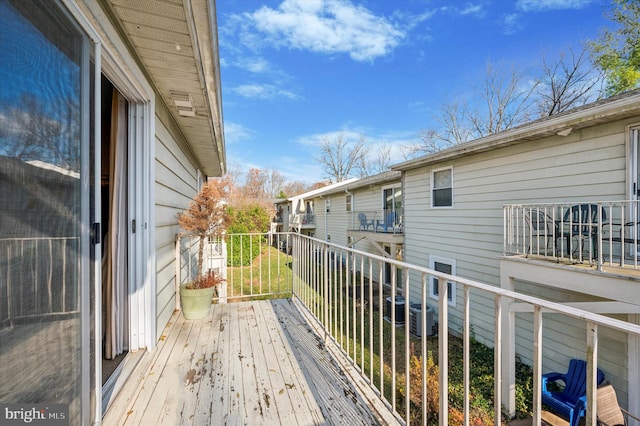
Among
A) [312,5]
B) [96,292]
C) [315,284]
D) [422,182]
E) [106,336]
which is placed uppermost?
[312,5]

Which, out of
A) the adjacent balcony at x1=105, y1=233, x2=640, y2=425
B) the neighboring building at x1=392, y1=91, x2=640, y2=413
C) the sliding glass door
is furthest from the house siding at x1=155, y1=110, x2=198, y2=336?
the neighboring building at x1=392, y1=91, x2=640, y2=413

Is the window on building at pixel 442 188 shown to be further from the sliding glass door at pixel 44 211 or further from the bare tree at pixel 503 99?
the bare tree at pixel 503 99

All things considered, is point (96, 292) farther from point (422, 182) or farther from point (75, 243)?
point (422, 182)

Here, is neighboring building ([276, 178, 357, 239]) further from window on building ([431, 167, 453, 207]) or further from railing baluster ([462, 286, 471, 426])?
railing baluster ([462, 286, 471, 426])

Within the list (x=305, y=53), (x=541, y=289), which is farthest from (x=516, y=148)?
(x=305, y=53)

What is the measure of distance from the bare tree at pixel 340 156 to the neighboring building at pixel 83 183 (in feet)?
70.4

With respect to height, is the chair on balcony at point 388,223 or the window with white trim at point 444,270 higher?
the chair on balcony at point 388,223

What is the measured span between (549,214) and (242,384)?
17.7ft

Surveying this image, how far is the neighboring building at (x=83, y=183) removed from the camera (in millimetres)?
905

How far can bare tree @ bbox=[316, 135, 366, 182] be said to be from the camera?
23312 mm

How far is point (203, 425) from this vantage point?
156cm

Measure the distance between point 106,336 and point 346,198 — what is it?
11.6m

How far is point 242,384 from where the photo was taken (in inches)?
76.9

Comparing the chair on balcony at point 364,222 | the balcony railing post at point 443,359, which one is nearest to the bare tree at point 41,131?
the balcony railing post at point 443,359
